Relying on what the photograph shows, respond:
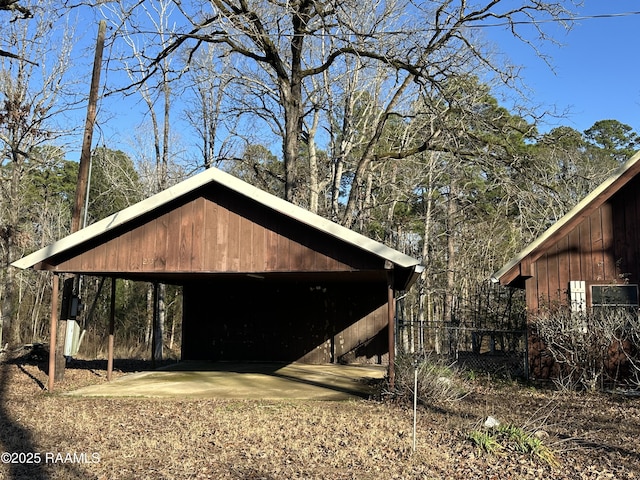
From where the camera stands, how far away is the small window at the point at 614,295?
11.0 metres

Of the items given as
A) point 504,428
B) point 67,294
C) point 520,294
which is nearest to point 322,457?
point 504,428

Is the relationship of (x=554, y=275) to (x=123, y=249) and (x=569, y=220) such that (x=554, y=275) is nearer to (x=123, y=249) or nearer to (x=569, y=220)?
(x=569, y=220)

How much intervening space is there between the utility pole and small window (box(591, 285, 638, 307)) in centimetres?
1054

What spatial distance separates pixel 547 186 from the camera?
13.3 metres

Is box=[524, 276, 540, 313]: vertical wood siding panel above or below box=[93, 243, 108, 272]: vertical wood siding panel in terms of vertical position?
below

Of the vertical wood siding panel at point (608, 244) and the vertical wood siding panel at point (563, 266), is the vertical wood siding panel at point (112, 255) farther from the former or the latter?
the vertical wood siding panel at point (608, 244)

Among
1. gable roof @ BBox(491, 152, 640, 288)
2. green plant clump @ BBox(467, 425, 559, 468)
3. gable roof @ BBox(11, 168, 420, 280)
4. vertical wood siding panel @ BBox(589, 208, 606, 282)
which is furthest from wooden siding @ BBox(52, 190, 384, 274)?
vertical wood siding panel @ BBox(589, 208, 606, 282)

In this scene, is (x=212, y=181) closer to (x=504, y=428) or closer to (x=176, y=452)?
(x=176, y=452)

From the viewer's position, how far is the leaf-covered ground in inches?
228

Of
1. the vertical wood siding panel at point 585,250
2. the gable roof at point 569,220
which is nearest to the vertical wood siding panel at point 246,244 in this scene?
the gable roof at point 569,220

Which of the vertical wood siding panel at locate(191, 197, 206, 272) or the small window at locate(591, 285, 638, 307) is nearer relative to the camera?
the vertical wood siding panel at locate(191, 197, 206, 272)

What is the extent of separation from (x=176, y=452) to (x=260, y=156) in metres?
20.9

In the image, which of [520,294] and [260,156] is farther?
[260,156]

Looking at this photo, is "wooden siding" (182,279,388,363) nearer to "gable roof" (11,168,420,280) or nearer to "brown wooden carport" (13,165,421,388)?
"brown wooden carport" (13,165,421,388)
